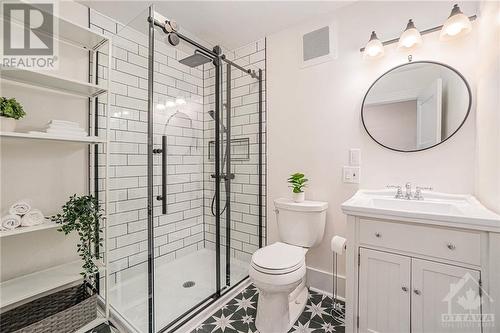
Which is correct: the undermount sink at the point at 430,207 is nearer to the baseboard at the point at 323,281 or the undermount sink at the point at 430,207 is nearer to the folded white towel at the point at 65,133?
the baseboard at the point at 323,281

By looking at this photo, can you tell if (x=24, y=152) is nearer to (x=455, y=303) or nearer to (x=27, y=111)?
(x=27, y=111)

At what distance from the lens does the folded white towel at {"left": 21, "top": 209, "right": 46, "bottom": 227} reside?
4.58 ft

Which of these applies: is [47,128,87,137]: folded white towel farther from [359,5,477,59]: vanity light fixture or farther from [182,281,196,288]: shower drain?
[359,5,477,59]: vanity light fixture

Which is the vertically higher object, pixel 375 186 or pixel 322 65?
pixel 322 65

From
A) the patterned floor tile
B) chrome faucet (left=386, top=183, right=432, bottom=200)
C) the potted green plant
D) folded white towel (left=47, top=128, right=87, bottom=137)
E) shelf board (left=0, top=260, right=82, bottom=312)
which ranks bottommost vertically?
the patterned floor tile

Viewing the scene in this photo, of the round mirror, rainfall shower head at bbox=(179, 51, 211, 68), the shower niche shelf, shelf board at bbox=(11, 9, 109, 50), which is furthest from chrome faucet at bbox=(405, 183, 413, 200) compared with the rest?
shelf board at bbox=(11, 9, 109, 50)

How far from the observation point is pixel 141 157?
63.1 inches

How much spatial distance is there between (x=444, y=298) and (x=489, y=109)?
3.44 feet

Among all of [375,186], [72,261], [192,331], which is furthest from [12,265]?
[375,186]

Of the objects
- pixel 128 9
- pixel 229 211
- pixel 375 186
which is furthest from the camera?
pixel 229 211

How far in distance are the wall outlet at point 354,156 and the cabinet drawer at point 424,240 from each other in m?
0.64

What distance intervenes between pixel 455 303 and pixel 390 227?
43cm

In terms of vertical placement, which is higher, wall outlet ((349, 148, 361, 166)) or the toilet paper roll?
wall outlet ((349, 148, 361, 166))

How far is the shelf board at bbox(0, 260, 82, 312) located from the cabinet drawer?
6.41 ft
